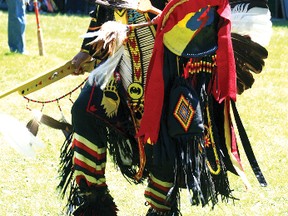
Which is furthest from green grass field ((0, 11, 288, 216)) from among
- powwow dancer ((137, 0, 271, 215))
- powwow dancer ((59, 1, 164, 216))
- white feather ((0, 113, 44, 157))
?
white feather ((0, 113, 44, 157))

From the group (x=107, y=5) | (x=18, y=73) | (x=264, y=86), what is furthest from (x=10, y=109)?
(x=107, y=5)

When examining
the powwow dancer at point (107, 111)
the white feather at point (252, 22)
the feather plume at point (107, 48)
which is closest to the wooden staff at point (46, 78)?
the powwow dancer at point (107, 111)

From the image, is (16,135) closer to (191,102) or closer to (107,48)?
(107,48)

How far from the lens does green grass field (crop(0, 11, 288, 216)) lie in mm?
3957

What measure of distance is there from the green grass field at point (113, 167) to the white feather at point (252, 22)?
3.64 feet

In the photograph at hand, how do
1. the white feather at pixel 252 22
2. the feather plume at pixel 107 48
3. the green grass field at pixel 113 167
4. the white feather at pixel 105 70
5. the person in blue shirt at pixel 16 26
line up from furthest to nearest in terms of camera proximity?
the person in blue shirt at pixel 16 26 < the green grass field at pixel 113 167 < the white feather at pixel 252 22 < the white feather at pixel 105 70 < the feather plume at pixel 107 48

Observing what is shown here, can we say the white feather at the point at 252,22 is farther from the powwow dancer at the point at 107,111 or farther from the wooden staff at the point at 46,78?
the wooden staff at the point at 46,78

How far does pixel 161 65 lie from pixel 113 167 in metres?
1.77

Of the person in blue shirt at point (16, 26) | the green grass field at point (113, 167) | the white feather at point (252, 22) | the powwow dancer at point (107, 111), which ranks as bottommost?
the person in blue shirt at point (16, 26)

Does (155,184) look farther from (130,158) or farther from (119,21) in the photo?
(119,21)

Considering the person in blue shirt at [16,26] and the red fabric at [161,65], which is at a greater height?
the red fabric at [161,65]

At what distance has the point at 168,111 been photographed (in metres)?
2.96

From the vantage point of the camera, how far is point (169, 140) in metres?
2.99

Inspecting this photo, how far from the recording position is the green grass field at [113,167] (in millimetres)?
3957
